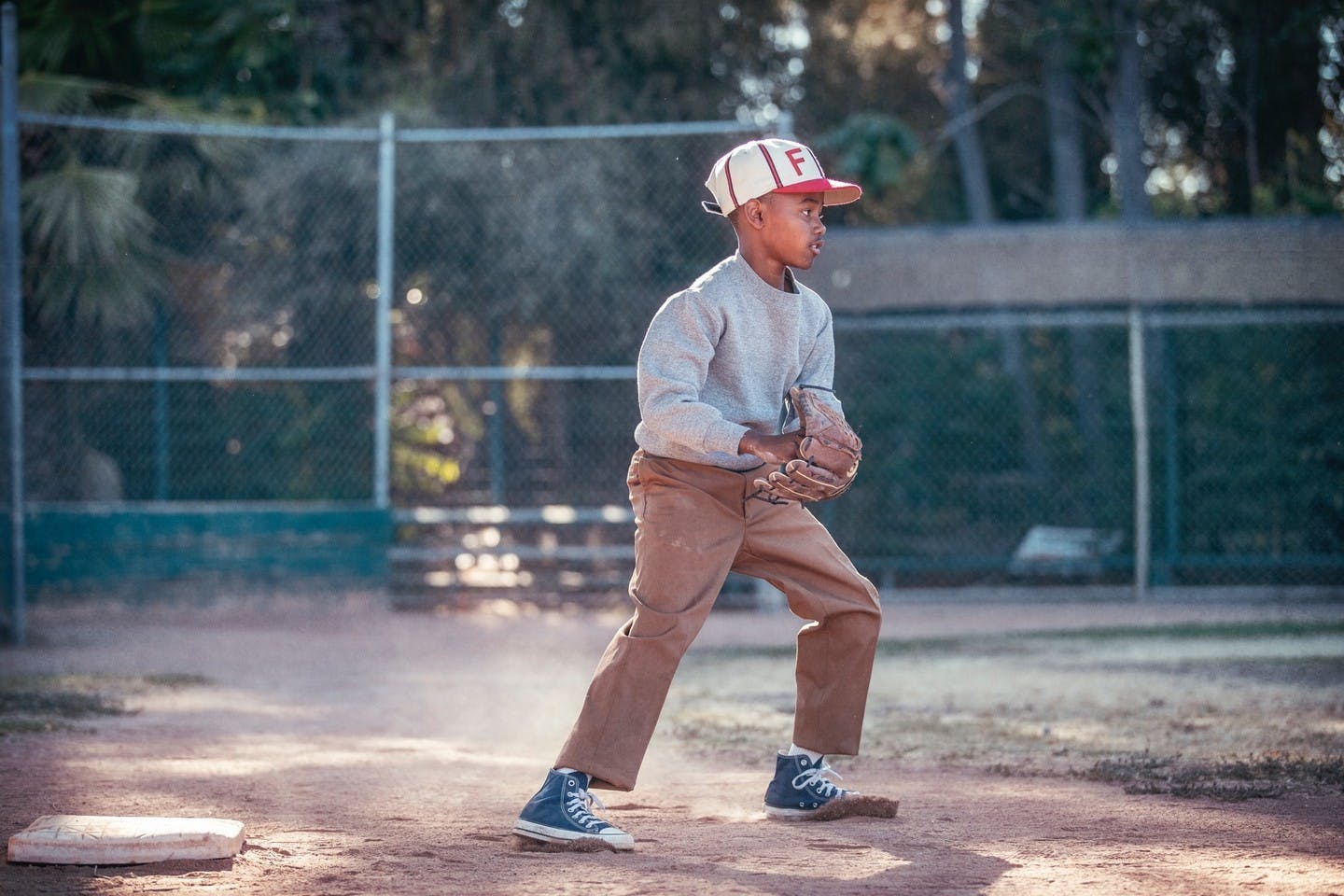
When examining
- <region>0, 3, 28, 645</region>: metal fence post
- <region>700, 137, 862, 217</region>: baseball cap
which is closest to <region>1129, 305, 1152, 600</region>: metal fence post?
<region>0, 3, 28, 645</region>: metal fence post

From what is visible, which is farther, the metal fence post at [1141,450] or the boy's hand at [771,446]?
the metal fence post at [1141,450]

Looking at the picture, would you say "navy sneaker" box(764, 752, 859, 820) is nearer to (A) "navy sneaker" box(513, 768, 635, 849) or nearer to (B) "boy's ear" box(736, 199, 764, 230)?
(A) "navy sneaker" box(513, 768, 635, 849)

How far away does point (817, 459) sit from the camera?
412 cm

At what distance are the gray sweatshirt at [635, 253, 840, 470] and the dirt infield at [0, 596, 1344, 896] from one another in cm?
112

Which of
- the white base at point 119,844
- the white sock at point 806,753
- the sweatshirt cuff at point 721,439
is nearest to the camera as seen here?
the white base at point 119,844

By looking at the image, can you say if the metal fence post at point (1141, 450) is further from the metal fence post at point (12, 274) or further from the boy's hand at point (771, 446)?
the boy's hand at point (771, 446)

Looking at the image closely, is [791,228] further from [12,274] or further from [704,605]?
[12,274]

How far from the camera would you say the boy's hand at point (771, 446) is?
4078 mm

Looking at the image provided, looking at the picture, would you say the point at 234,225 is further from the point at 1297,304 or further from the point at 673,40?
the point at 1297,304

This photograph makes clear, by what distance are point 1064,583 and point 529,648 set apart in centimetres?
547

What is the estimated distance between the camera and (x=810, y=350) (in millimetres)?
4582

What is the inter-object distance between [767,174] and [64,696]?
4653 mm

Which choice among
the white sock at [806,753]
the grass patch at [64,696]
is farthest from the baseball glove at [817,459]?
the grass patch at [64,696]

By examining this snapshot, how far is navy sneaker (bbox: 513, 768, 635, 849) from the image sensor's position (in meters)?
4.10
